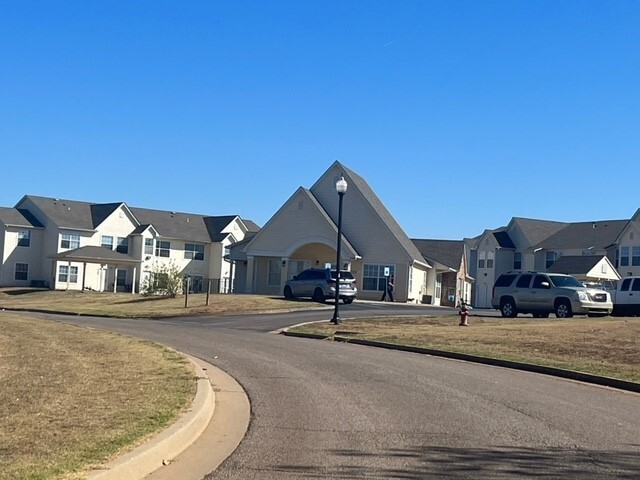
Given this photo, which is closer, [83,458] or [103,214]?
[83,458]

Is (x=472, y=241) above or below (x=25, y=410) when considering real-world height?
above

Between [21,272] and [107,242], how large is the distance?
7180mm

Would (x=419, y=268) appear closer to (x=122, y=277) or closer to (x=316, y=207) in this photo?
(x=316, y=207)

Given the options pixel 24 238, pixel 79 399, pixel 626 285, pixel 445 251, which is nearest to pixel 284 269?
pixel 445 251

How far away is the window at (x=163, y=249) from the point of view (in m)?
72.4

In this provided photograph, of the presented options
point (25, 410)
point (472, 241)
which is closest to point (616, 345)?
point (25, 410)

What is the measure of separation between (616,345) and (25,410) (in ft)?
54.3

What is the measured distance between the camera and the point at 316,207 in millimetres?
52125

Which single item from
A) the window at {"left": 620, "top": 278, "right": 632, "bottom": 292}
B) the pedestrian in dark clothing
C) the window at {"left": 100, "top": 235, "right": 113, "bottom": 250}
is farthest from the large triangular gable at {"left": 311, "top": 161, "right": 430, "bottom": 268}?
the window at {"left": 100, "top": 235, "right": 113, "bottom": 250}

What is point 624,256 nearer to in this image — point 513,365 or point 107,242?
point 107,242

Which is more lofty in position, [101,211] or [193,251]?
[101,211]

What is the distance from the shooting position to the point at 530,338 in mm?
23922

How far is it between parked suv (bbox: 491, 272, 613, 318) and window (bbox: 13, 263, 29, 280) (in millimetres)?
44779

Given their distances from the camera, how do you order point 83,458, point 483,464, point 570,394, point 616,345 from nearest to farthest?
point 83,458 < point 483,464 < point 570,394 < point 616,345
